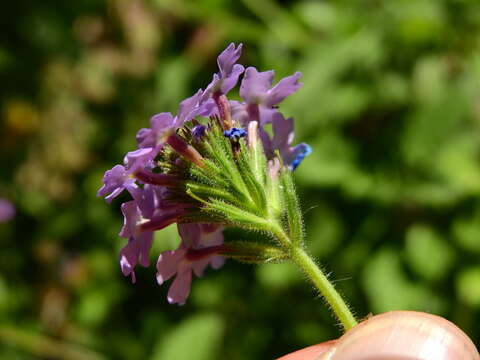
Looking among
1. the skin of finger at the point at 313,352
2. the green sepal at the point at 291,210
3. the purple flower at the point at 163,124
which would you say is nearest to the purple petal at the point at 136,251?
the purple flower at the point at 163,124

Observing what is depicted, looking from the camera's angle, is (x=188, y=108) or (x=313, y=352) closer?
(x=188, y=108)

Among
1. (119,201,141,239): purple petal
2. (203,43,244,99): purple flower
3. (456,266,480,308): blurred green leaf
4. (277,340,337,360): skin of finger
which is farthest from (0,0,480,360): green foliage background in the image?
(203,43,244,99): purple flower

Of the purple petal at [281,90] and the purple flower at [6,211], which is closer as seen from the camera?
the purple petal at [281,90]

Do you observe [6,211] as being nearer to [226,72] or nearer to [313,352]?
[313,352]

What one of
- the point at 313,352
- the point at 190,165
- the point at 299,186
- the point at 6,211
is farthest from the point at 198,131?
the point at 6,211

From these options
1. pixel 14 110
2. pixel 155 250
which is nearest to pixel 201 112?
pixel 155 250

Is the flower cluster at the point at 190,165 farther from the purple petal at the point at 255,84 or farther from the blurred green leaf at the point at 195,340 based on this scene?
the blurred green leaf at the point at 195,340
